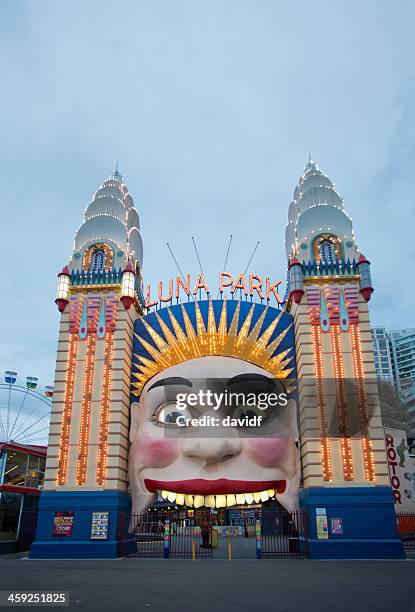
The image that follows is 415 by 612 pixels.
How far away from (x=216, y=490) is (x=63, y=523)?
656cm

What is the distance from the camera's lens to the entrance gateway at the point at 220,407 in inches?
830

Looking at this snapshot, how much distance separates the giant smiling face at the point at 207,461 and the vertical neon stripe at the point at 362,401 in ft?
9.46

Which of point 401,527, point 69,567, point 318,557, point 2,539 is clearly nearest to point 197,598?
point 69,567

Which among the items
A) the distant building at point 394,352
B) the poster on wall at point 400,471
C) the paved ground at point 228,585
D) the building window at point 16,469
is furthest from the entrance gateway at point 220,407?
the distant building at point 394,352

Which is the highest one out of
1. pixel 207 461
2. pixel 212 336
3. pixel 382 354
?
pixel 382 354

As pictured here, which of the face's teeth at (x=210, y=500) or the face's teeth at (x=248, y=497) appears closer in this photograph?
the face's teeth at (x=248, y=497)

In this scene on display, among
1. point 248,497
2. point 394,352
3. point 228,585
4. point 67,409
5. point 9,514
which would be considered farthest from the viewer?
point 394,352

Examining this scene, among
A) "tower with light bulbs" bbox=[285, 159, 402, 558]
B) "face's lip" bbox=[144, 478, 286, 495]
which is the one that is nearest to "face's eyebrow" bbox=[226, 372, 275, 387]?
"tower with light bulbs" bbox=[285, 159, 402, 558]

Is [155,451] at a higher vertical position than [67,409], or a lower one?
lower

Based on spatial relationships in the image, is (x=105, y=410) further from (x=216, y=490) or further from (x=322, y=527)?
(x=322, y=527)

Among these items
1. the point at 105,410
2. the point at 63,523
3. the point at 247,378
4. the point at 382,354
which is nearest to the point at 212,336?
the point at 247,378

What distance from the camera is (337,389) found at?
73.7 feet

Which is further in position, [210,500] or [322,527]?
[210,500]

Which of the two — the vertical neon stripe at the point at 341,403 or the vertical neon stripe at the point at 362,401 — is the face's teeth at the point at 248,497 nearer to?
the vertical neon stripe at the point at 341,403
